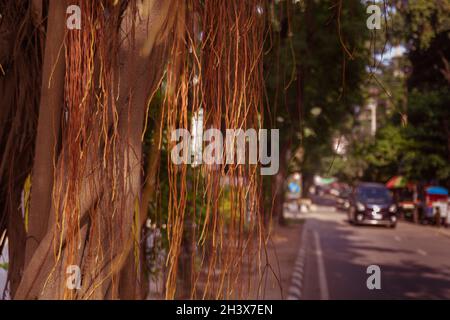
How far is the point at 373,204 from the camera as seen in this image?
26375 millimetres

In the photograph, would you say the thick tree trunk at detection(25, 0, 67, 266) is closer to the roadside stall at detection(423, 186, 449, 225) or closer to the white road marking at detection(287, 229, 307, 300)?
the white road marking at detection(287, 229, 307, 300)

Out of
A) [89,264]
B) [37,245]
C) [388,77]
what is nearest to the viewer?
[89,264]

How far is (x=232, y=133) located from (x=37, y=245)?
825 millimetres

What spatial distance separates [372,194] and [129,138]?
26111 mm

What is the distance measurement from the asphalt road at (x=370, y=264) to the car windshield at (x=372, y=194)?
2759 mm

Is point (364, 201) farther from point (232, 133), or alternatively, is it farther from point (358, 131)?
point (232, 133)

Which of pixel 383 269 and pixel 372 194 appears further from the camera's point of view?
pixel 372 194

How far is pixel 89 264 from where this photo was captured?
218cm

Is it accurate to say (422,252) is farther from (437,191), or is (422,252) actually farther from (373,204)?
(437,191)

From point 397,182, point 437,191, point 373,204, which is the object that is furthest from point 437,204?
point 397,182

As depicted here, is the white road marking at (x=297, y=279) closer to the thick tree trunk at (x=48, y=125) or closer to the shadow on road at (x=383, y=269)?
the shadow on road at (x=383, y=269)

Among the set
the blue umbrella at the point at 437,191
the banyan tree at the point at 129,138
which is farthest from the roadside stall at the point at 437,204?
the banyan tree at the point at 129,138
